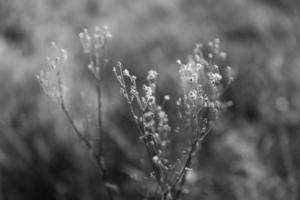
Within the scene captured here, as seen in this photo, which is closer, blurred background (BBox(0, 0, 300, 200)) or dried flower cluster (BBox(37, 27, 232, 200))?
dried flower cluster (BBox(37, 27, 232, 200))

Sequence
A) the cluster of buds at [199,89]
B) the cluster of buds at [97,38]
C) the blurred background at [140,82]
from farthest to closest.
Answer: the blurred background at [140,82], the cluster of buds at [97,38], the cluster of buds at [199,89]

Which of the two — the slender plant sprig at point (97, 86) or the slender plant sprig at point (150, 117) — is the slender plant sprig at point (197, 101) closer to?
the slender plant sprig at point (150, 117)

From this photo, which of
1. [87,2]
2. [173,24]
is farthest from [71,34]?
[173,24]

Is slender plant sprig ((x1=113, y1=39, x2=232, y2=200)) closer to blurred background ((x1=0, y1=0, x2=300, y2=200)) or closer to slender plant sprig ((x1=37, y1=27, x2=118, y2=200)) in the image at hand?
slender plant sprig ((x1=37, y1=27, x2=118, y2=200))

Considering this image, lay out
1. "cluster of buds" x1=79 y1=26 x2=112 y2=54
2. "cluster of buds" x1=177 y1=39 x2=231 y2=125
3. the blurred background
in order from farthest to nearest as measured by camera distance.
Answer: the blurred background, "cluster of buds" x1=79 y1=26 x2=112 y2=54, "cluster of buds" x1=177 y1=39 x2=231 y2=125

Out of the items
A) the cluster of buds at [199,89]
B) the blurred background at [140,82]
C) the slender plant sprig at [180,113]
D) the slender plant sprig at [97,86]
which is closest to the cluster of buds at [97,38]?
the slender plant sprig at [97,86]

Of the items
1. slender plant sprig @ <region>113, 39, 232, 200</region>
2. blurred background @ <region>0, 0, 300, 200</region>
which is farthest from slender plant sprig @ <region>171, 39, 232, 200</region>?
blurred background @ <region>0, 0, 300, 200</region>

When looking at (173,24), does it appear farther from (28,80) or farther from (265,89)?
(28,80)

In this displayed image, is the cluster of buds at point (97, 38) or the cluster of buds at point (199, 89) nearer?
the cluster of buds at point (199, 89)
